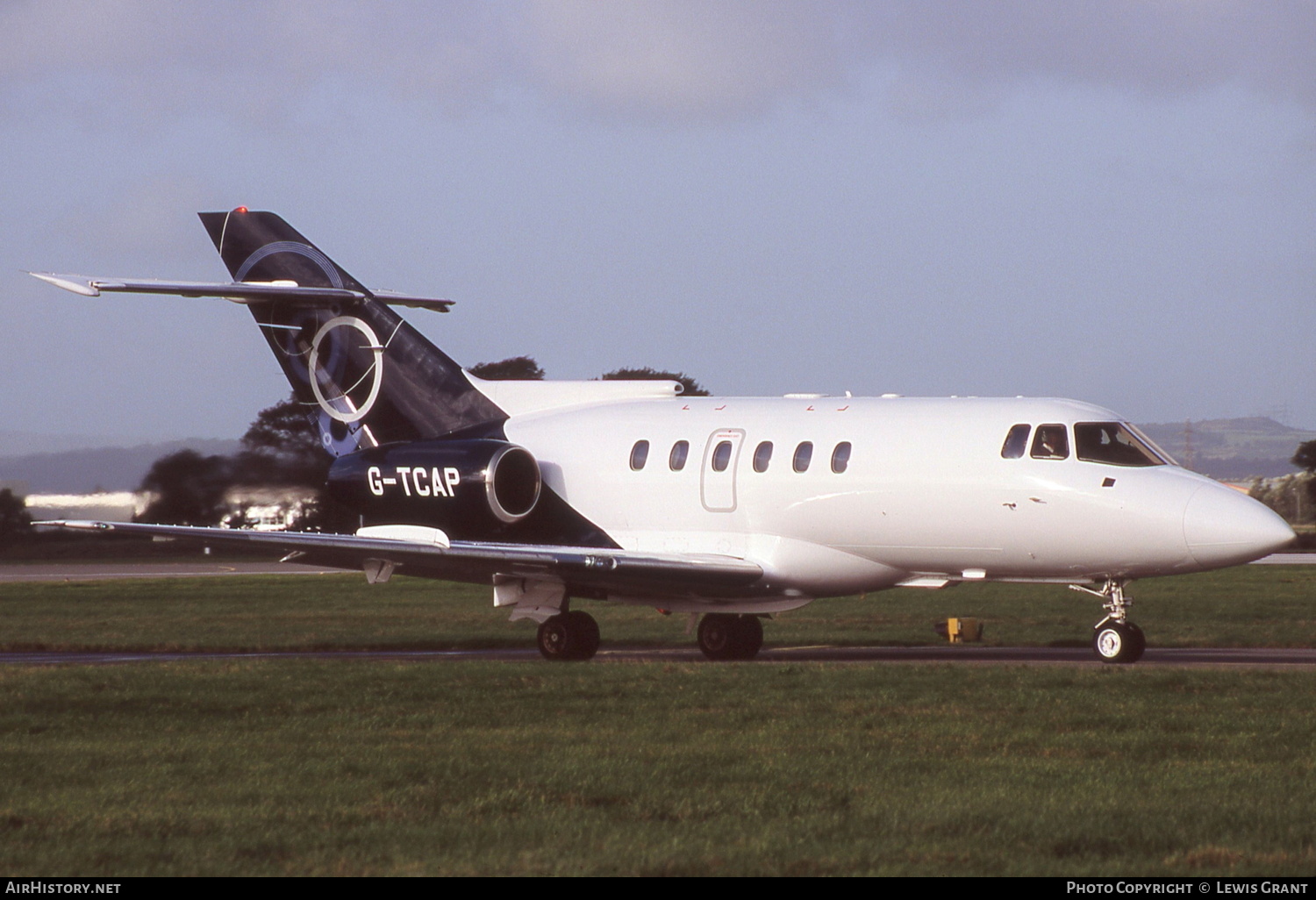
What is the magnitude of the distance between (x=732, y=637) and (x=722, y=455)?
2579mm

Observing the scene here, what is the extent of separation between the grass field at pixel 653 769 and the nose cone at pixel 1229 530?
4.90ft

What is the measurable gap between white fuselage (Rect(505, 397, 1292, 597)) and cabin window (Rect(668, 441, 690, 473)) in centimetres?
7

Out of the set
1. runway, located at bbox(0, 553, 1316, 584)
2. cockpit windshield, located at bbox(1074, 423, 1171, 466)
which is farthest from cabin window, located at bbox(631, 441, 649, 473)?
runway, located at bbox(0, 553, 1316, 584)

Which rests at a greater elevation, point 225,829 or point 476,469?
point 476,469

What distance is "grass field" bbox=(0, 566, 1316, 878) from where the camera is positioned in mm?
9070

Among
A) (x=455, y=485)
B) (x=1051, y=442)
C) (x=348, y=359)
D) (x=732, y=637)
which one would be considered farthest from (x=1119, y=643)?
(x=348, y=359)

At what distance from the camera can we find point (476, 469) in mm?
23094

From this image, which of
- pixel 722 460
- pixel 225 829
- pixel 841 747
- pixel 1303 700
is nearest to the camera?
pixel 225 829

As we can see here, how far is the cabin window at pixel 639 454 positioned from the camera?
23094mm

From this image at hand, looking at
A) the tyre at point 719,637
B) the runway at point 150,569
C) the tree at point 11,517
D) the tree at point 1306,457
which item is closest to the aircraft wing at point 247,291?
the tyre at point 719,637

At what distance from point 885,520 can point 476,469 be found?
578cm

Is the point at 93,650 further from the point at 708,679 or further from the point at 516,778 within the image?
the point at 516,778

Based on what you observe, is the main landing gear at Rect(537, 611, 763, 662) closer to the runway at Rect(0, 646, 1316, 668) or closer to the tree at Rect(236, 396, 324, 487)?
the runway at Rect(0, 646, 1316, 668)

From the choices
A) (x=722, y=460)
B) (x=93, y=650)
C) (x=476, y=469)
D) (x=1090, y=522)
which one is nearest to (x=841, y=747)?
(x=1090, y=522)
